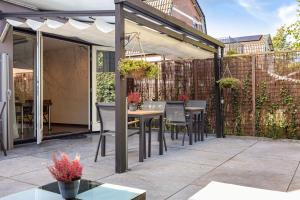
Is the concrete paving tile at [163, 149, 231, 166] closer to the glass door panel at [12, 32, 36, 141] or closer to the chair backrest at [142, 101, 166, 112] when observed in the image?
the chair backrest at [142, 101, 166, 112]

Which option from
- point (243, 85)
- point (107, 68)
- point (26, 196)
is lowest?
point (26, 196)

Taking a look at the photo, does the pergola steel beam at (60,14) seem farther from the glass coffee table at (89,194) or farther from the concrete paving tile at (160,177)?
the glass coffee table at (89,194)

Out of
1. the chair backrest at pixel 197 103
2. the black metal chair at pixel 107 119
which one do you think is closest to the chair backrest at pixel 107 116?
the black metal chair at pixel 107 119

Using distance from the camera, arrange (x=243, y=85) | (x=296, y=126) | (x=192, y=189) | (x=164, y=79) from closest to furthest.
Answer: (x=192, y=189) < (x=296, y=126) < (x=243, y=85) < (x=164, y=79)

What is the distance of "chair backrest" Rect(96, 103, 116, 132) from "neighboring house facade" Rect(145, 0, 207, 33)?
45.1 ft

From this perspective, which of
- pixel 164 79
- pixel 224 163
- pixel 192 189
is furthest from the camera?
pixel 164 79

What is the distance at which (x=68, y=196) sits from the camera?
85.9 inches

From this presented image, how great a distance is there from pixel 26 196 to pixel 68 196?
379 millimetres

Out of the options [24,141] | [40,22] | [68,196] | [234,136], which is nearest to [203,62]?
[234,136]

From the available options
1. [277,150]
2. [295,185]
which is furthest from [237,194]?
[277,150]

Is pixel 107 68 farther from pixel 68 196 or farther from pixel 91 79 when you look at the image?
pixel 68 196

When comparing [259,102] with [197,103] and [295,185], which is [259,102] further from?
[295,185]

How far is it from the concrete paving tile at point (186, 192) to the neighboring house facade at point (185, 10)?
15.4 metres

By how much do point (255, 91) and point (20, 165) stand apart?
19.4ft
